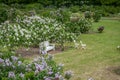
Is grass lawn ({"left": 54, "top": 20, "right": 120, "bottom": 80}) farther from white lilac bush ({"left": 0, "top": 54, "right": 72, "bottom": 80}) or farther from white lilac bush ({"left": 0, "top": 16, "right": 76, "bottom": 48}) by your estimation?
white lilac bush ({"left": 0, "top": 54, "right": 72, "bottom": 80})

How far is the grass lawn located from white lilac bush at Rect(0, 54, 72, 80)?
2224 mm

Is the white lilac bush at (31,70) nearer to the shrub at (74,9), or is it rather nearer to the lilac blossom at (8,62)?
the lilac blossom at (8,62)

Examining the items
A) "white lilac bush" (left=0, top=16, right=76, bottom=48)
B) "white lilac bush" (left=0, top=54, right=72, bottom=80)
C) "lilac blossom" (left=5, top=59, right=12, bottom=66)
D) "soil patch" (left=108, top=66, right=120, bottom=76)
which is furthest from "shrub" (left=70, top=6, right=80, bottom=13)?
"lilac blossom" (left=5, top=59, right=12, bottom=66)

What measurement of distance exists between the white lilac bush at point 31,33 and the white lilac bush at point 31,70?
12.5ft

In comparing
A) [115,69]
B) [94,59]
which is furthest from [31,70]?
[94,59]

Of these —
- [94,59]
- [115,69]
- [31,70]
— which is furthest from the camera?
[94,59]

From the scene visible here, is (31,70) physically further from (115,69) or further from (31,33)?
(31,33)

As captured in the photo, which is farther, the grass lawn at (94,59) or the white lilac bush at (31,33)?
the white lilac bush at (31,33)

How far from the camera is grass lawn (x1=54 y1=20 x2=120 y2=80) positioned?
26.1 ft

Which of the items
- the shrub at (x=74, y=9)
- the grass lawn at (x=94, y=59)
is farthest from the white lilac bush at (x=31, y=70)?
the shrub at (x=74, y=9)

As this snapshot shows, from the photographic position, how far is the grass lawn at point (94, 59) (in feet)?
A: 26.1

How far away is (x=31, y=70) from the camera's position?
5176 mm

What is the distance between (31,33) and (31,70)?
5059mm

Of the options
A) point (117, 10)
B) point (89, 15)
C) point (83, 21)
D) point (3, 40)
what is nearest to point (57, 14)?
point (83, 21)
